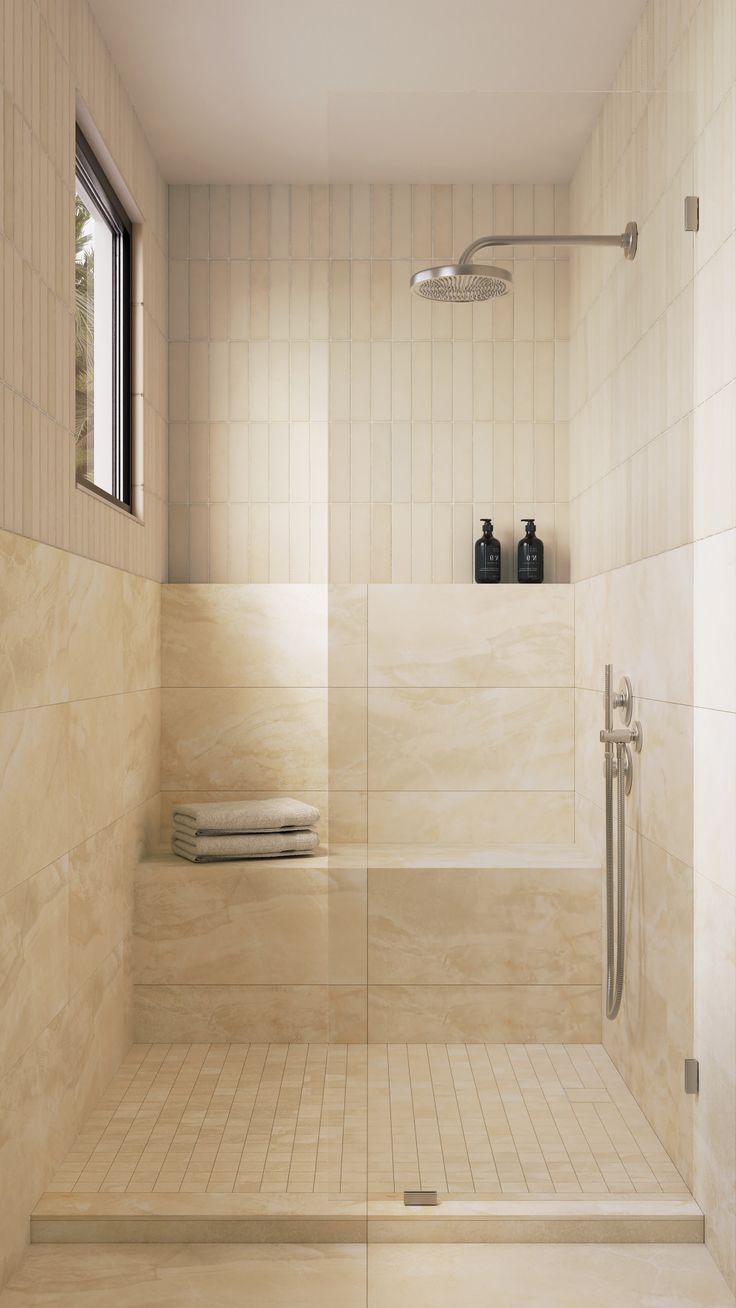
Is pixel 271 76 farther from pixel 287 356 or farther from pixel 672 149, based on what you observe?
pixel 672 149

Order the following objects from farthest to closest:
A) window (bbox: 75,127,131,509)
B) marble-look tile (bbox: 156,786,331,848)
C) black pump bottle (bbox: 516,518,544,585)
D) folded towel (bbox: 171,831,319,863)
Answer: marble-look tile (bbox: 156,786,331,848), folded towel (bbox: 171,831,319,863), window (bbox: 75,127,131,509), black pump bottle (bbox: 516,518,544,585)

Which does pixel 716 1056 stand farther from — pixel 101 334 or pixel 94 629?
pixel 101 334

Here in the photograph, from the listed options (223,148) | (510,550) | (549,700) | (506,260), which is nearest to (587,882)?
(549,700)

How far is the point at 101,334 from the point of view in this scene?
3.30m

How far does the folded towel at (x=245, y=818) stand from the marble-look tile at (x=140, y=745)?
18 centimetres

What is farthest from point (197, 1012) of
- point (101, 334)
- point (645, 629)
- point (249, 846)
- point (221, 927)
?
point (101, 334)

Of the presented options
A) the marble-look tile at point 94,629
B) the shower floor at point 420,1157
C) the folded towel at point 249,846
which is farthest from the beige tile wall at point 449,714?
the folded towel at point 249,846

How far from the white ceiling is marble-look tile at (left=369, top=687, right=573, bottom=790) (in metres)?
1.00

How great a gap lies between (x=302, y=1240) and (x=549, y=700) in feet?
3.94

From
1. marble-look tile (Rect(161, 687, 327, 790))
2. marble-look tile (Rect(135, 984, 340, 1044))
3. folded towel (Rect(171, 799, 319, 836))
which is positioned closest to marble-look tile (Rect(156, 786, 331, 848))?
marble-look tile (Rect(161, 687, 327, 790))

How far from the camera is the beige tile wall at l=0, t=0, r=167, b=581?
2.20 metres

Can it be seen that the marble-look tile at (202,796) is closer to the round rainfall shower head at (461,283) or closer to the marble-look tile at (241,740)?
the marble-look tile at (241,740)

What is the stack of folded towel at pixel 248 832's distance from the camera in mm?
3357

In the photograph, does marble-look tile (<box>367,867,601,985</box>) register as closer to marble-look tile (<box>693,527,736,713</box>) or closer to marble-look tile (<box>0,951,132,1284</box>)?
marble-look tile (<box>693,527,736,713</box>)
